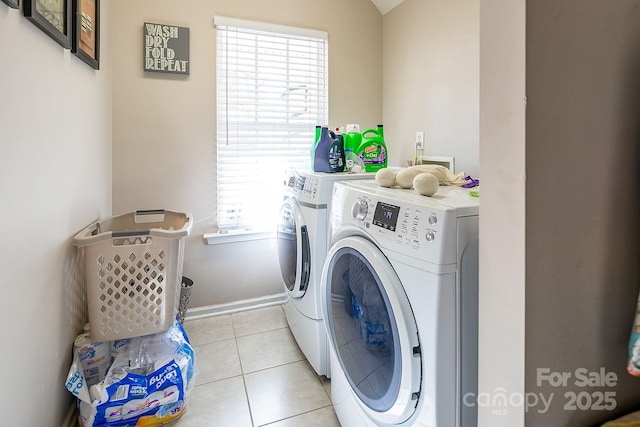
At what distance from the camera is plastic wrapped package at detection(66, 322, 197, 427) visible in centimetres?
126

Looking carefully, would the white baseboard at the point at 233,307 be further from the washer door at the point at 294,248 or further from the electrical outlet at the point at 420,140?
the electrical outlet at the point at 420,140

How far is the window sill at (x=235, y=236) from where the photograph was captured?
226 centimetres

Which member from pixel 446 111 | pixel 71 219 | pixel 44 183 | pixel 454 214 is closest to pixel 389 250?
→ pixel 454 214

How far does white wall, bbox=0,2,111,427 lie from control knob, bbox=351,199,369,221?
97 centimetres

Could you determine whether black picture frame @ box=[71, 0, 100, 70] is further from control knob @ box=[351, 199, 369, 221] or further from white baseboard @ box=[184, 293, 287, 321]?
white baseboard @ box=[184, 293, 287, 321]

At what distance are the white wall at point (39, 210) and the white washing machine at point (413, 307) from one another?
3.15 feet

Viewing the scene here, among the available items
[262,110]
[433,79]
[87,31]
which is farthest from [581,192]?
[262,110]

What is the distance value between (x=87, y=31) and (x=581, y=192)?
6.24 feet

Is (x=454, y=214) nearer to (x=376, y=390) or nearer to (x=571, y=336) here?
(x=571, y=336)

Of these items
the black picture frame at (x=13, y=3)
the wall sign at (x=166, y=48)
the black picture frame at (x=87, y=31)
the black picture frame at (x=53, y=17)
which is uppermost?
the wall sign at (x=166, y=48)

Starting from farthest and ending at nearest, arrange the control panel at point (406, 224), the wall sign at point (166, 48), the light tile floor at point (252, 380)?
1. the wall sign at point (166, 48)
2. the light tile floor at point (252, 380)
3. the control panel at point (406, 224)

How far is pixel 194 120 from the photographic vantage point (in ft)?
7.18

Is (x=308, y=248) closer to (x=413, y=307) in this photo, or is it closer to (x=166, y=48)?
(x=413, y=307)

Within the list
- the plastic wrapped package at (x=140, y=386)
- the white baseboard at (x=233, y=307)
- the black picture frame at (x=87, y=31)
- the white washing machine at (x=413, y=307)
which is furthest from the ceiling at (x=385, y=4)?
the plastic wrapped package at (x=140, y=386)
